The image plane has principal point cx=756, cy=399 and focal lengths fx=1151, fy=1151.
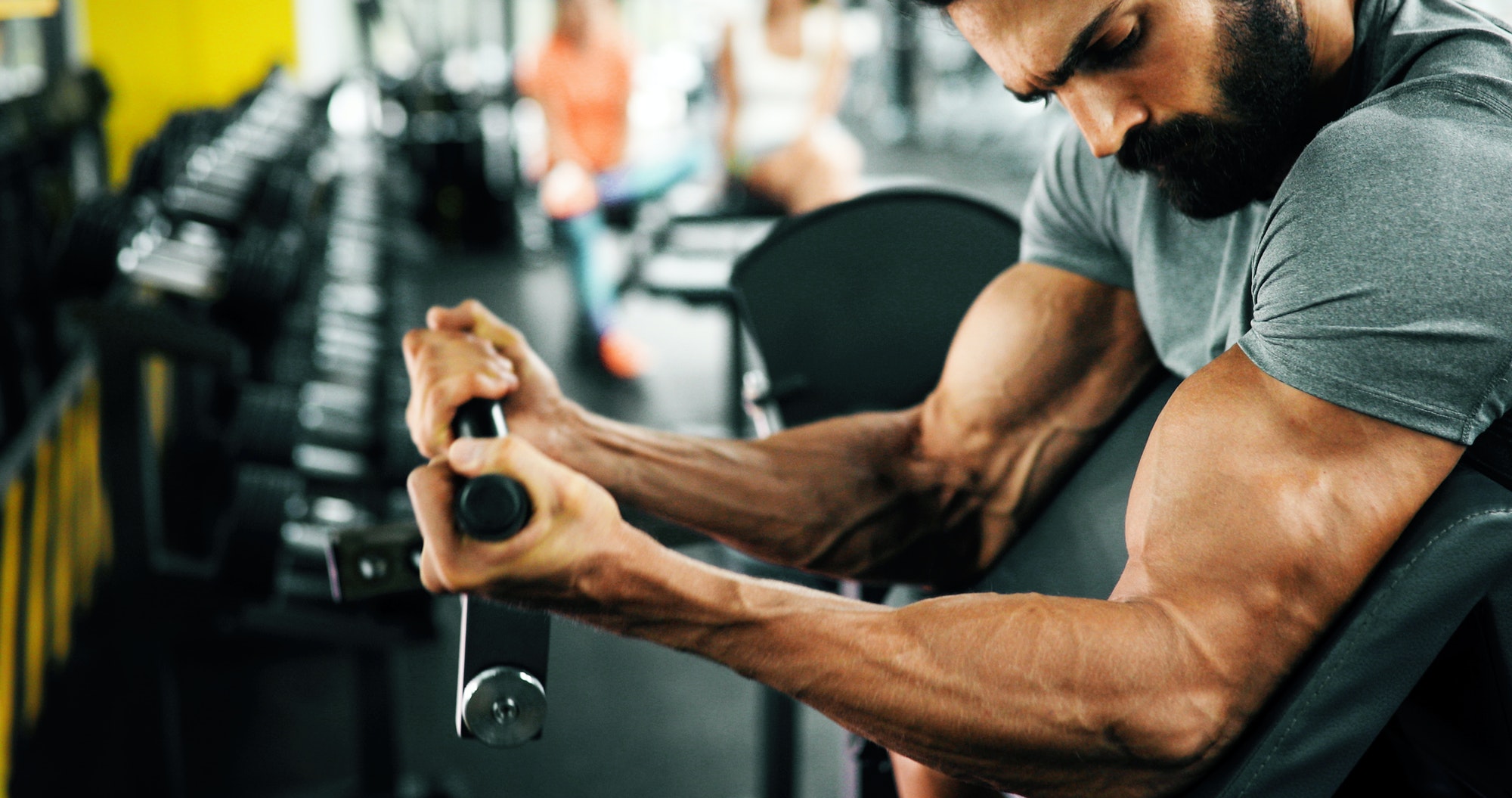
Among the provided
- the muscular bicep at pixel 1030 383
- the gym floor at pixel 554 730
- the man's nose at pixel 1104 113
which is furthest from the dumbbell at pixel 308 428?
the man's nose at pixel 1104 113

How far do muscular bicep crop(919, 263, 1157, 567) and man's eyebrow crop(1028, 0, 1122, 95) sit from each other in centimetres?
33

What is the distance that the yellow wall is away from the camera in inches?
128

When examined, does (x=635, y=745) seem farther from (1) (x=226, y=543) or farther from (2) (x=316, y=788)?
(1) (x=226, y=543)

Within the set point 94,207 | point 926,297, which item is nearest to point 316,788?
point 94,207

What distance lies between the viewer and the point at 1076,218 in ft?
3.73

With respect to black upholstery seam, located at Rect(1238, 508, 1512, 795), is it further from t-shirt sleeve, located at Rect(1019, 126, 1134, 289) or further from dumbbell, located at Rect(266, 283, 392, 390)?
dumbbell, located at Rect(266, 283, 392, 390)

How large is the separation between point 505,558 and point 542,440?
501 millimetres

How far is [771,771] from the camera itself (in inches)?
69.1

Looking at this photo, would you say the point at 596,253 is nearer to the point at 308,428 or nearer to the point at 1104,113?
the point at 308,428

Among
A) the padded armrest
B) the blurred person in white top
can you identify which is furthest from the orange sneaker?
the padded armrest

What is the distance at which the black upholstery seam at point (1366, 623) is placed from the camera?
68 cm

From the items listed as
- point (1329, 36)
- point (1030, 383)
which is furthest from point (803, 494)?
point (1329, 36)

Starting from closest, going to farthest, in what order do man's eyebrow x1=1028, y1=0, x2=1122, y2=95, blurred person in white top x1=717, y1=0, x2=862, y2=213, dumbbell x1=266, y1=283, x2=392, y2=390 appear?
man's eyebrow x1=1028, y1=0, x2=1122, y2=95, dumbbell x1=266, y1=283, x2=392, y2=390, blurred person in white top x1=717, y1=0, x2=862, y2=213

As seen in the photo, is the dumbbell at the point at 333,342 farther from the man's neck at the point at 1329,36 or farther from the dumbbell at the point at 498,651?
the man's neck at the point at 1329,36
